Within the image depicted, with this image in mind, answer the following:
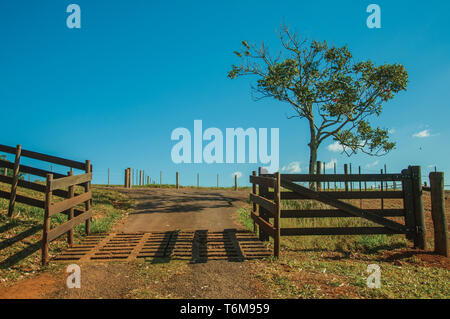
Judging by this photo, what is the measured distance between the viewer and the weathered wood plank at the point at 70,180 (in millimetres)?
7824

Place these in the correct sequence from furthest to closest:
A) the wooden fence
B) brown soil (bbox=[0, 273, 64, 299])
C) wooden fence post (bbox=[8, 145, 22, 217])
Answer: wooden fence post (bbox=[8, 145, 22, 217]) → the wooden fence → brown soil (bbox=[0, 273, 64, 299])

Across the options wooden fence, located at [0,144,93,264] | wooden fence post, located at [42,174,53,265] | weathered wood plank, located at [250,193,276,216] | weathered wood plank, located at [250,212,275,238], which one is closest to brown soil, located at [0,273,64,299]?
wooden fence post, located at [42,174,53,265]

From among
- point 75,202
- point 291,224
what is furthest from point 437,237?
point 75,202

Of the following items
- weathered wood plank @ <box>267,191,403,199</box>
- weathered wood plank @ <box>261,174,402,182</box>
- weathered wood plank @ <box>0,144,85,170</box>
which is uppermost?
weathered wood plank @ <box>0,144,85,170</box>

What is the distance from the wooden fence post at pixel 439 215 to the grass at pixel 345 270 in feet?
2.81

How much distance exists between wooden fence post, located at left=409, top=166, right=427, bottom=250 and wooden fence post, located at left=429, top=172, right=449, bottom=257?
0.37 m

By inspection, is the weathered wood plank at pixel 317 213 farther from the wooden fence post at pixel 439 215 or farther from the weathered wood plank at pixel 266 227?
the wooden fence post at pixel 439 215

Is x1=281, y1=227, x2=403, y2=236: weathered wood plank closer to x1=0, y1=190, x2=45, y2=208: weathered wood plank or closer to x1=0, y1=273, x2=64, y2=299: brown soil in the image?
x1=0, y1=273, x2=64, y2=299: brown soil

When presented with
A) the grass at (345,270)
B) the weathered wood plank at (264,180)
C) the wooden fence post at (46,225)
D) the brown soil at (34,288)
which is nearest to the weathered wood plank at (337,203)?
the weathered wood plank at (264,180)

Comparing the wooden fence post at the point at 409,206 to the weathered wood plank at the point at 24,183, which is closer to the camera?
the wooden fence post at the point at 409,206

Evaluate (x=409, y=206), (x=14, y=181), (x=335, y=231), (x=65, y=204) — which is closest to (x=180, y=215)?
(x=65, y=204)

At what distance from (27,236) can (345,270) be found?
850 cm

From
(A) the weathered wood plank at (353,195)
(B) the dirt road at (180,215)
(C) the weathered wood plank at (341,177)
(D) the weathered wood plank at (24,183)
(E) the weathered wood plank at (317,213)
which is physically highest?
(C) the weathered wood plank at (341,177)

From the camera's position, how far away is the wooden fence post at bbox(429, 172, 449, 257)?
8391 mm
